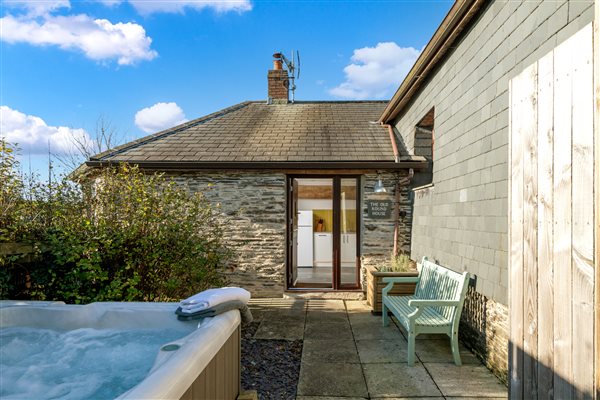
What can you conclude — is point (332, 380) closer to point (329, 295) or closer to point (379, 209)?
point (329, 295)

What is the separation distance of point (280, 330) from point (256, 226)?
7.69 feet

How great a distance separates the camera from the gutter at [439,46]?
4086mm

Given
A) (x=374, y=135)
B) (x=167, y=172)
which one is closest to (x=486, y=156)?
(x=374, y=135)

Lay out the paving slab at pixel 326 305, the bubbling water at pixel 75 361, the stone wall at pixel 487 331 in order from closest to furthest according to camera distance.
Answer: the bubbling water at pixel 75 361 < the stone wall at pixel 487 331 < the paving slab at pixel 326 305

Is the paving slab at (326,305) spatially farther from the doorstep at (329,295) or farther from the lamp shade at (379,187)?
the lamp shade at (379,187)

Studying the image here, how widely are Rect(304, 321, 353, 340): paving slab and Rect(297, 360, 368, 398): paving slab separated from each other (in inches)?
33.4

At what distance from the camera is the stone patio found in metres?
3.09

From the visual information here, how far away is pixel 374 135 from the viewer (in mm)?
7816

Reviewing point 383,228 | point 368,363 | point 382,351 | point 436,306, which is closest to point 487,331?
point 436,306

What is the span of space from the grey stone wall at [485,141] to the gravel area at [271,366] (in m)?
2.06

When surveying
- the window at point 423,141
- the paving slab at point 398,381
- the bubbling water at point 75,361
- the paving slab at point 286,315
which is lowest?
the paving slab at point 286,315

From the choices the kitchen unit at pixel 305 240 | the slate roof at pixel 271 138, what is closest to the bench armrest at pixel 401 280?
the slate roof at pixel 271 138

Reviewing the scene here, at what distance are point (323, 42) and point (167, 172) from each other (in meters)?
5.36

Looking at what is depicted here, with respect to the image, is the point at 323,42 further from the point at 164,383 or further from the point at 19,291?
the point at 164,383
